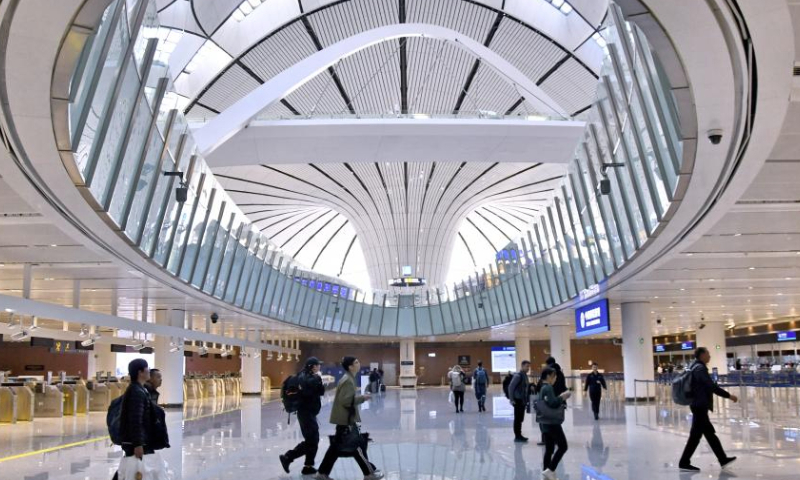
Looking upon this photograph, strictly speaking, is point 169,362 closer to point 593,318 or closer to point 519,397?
point 593,318

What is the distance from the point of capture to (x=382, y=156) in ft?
107

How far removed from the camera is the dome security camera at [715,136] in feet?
28.1

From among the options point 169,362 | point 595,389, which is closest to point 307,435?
point 595,389

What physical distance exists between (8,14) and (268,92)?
2385 cm

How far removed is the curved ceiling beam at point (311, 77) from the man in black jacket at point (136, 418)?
1980 centimetres

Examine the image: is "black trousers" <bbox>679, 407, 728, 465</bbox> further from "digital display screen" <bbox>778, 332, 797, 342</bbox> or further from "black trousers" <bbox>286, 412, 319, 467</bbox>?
"digital display screen" <bbox>778, 332, 797, 342</bbox>

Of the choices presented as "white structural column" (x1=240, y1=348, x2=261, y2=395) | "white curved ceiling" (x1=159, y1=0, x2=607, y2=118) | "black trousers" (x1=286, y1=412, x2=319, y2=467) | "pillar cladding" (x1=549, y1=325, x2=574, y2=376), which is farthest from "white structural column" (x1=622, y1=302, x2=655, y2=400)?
"white structural column" (x1=240, y1=348, x2=261, y2=395)

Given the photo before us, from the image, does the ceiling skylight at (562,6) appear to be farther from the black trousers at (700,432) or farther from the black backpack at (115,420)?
the black backpack at (115,420)

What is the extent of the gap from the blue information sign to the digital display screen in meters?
19.2

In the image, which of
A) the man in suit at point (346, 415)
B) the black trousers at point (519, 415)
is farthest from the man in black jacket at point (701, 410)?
the black trousers at point (519, 415)

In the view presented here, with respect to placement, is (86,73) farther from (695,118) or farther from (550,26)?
(550,26)

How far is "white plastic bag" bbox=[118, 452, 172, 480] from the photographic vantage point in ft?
22.4

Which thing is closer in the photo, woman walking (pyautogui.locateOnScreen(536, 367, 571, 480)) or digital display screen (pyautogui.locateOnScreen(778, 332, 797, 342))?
woman walking (pyautogui.locateOnScreen(536, 367, 571, 480))

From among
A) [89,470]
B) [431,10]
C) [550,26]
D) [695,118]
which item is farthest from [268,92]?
[695,118]
